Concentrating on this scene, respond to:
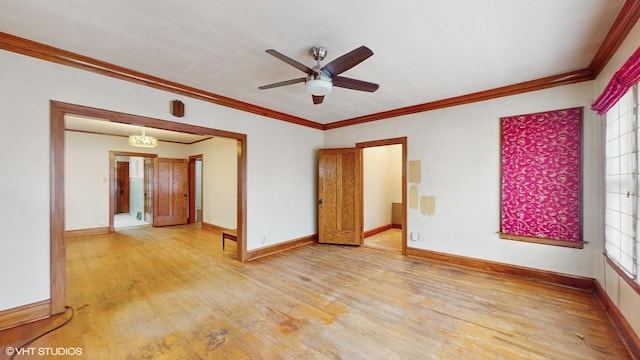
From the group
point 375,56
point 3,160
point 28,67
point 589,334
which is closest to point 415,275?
point 589,334

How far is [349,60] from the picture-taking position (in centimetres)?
211

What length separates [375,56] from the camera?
2572mm

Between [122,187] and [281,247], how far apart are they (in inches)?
370

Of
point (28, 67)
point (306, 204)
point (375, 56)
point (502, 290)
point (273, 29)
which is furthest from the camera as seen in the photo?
point (306, 204)

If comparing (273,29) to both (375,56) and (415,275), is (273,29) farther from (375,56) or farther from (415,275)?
(415,275)

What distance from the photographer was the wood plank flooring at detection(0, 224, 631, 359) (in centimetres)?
196

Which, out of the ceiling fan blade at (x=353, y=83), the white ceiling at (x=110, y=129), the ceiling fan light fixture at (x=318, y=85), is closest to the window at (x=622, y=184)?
the ceiling fan blade at (x=353, y=83)

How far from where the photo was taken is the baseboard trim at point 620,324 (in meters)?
1.86

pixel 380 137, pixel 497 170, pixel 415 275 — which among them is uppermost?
pixel 380 137

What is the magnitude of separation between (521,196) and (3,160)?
18.9 ft

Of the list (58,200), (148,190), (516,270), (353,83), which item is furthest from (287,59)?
(148,190)

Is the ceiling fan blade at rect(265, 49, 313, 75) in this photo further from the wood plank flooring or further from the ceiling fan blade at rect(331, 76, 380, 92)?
the wood plank flooring

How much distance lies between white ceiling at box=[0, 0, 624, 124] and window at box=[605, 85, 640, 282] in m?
0.74

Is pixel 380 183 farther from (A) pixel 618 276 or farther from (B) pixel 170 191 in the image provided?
(B) pixel 170 191
